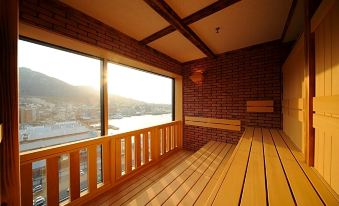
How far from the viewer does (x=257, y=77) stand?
122 inches

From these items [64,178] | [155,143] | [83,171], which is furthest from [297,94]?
[64,178]

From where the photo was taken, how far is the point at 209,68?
12.3 feet

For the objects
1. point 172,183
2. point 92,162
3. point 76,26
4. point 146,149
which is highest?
point 76,26

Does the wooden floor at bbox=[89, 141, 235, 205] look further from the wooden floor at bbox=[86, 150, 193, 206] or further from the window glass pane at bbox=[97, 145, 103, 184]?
the window glass pane at bbox=[97, 145, 103, 184]

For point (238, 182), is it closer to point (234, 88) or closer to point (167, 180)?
point (167, 180)

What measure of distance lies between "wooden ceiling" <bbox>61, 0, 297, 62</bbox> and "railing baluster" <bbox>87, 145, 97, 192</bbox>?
2.00m

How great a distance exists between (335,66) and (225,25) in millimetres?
1722

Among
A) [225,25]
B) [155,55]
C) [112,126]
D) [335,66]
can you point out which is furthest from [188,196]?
[155,55]

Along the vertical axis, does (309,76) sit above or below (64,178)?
above

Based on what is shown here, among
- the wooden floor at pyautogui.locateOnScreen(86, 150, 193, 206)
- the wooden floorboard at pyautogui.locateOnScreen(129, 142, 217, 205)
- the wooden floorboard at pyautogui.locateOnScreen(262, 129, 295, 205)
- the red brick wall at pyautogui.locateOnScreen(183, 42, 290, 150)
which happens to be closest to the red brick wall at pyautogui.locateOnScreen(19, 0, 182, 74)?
the red brick wall at pyautogui.locateOnScreen(183, 42, 290, 150)

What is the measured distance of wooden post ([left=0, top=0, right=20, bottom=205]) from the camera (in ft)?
2.87

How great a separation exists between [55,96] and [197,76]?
3119mm

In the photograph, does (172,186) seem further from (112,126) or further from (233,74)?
(233,74)

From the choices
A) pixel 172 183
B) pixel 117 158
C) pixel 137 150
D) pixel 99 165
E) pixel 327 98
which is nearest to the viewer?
pixel 327 98
